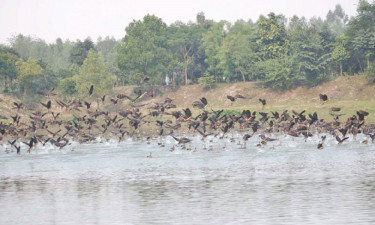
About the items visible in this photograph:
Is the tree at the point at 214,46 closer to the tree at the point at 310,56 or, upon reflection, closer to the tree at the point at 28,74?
the tree at the point at 310,56

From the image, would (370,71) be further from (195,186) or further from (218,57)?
(195,186)

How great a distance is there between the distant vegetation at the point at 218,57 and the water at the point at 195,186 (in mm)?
74968

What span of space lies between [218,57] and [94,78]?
A: 96.3ft

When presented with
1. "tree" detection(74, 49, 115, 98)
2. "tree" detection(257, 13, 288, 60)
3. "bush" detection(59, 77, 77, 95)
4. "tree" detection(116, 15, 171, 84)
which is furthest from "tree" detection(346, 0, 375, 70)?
"bush" detection(59, 77, 77, 95)

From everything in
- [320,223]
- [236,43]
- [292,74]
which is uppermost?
[236,43]

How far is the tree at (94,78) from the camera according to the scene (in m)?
133

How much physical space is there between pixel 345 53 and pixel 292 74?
11602 millimetres

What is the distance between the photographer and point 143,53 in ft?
473

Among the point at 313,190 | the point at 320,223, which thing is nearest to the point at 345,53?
the point at 313,190

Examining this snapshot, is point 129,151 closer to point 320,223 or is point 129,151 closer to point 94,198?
point 94,198

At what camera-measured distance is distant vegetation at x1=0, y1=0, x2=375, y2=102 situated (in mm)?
129875

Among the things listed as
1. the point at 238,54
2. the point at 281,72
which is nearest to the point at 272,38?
the point at 238,54

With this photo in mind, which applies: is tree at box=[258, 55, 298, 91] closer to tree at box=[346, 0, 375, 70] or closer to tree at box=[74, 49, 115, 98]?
tree at box=[346, 0, 375, 70]

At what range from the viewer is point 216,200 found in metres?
29.7
